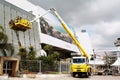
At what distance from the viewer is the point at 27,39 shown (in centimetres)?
4512

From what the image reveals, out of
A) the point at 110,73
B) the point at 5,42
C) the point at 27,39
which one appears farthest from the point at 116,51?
the point at 5,42

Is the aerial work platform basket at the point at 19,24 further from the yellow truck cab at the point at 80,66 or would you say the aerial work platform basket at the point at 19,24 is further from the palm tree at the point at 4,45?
the yellow truck cab at the point at 80,66

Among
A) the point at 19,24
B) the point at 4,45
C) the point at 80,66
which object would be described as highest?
the point at 19,24

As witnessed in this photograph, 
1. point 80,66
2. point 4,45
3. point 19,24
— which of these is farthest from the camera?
point 80,66

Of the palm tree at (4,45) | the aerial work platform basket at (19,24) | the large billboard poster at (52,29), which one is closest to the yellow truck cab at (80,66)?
the aerial work platform basket at (19,24)

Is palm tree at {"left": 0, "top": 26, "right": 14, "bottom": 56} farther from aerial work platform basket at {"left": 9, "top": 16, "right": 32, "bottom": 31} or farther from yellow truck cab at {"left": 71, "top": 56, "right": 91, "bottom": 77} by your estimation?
yellow truck cab at {"left": 71, "top": 56, "right": 91, "bottom": 77}

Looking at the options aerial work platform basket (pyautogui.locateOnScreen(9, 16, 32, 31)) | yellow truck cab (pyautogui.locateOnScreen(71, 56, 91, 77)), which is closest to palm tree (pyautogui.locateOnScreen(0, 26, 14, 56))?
aerial work platform basket (pyautogui.locateOnScreen(9, 16, 32, 31))

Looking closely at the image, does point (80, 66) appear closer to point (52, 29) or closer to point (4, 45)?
point (4, 45)

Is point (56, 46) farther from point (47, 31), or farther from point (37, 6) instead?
point (37, 6)

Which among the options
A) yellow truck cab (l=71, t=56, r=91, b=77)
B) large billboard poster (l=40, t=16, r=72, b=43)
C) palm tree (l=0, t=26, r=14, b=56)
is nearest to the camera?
palm tree (l=0, t=26, r=14, b=56)

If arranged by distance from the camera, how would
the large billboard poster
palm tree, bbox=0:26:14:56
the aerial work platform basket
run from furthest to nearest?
the large billboard poster < palm tree, bbox=0:26:14:56 < the aerial work platform basket

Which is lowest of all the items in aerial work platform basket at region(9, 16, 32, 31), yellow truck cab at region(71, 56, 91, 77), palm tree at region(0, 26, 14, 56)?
yellow truck cab at region(71, 56, 91, 77)

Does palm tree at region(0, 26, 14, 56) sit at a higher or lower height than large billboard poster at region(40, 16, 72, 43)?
lower

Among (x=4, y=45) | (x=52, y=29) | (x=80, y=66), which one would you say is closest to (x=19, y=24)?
(x=4, y=45)
